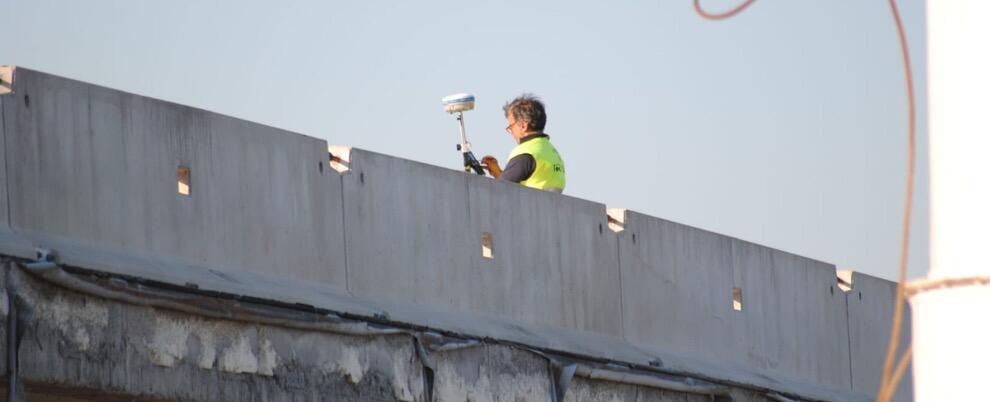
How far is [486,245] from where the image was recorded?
12602 mm

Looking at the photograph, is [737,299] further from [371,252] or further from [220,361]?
[220,361]

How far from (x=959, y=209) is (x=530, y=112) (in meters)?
9.28

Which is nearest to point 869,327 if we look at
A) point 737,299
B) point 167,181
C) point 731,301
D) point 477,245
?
point 737,299

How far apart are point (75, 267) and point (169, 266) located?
802 mm

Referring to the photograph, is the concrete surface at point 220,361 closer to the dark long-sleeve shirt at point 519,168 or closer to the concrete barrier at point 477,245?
the concrete barrier at point 477,245

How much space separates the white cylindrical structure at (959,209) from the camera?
4.73 meters

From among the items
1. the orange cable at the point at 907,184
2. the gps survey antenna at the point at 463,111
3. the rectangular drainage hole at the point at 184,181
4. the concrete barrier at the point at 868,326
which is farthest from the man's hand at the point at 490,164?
the orange cable at the point at 907,184

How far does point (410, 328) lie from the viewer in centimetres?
1145

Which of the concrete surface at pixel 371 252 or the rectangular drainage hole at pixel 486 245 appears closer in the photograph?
the concrete surface at pixel 371 252

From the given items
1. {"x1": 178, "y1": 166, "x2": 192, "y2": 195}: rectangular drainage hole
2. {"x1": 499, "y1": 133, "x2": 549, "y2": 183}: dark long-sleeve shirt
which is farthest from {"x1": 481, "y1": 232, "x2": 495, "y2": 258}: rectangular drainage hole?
{"x1": 178, "y1": 166, "x2": 192, "y2": 195}: rectangular drainage hole

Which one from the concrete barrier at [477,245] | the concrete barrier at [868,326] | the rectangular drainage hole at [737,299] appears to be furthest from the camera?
the concrete barrier at [868,326]

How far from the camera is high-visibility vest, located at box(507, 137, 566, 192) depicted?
13.9 metres

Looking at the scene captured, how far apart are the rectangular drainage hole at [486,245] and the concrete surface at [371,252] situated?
0.03 m

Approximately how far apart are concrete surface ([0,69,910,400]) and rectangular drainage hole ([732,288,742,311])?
4 centimetres
